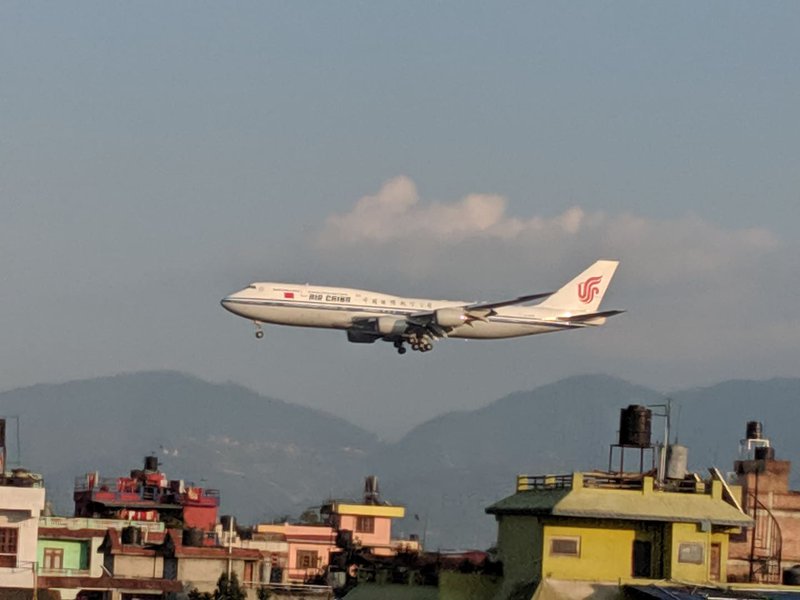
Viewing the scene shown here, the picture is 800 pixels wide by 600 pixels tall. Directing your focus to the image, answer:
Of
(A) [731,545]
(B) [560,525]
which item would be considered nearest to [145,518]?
(A) [731,545]

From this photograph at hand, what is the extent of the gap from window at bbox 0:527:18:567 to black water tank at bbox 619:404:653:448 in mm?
20234

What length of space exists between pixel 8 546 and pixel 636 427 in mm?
20924

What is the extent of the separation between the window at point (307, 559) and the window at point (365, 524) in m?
14.5

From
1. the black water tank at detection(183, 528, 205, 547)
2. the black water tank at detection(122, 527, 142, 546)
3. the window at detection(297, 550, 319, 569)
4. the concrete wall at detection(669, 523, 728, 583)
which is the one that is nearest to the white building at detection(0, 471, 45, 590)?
the black water tank at detection(122, 527, 142, 546)

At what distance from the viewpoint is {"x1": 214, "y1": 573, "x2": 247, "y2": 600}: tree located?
67438 millimetres

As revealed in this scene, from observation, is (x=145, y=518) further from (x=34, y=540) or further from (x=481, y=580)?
(x=481, y=580)

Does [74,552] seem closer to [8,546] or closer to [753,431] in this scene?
[8,546]

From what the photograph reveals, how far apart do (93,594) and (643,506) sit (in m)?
26.2

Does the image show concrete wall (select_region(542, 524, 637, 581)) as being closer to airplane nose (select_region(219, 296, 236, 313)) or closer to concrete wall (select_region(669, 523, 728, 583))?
concrete wall (select_region(669, 523, 728, 583))

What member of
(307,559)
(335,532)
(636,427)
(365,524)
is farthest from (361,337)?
(636,427)

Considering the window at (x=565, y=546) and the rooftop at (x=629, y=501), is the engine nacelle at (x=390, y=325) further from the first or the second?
the window at (x=565, y=546)

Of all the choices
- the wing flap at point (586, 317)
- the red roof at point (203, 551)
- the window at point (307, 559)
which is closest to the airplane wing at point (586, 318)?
the wing flap at point (586, 317)

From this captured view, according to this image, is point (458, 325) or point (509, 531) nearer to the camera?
point (509, 531)

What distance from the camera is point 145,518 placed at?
92.8m
